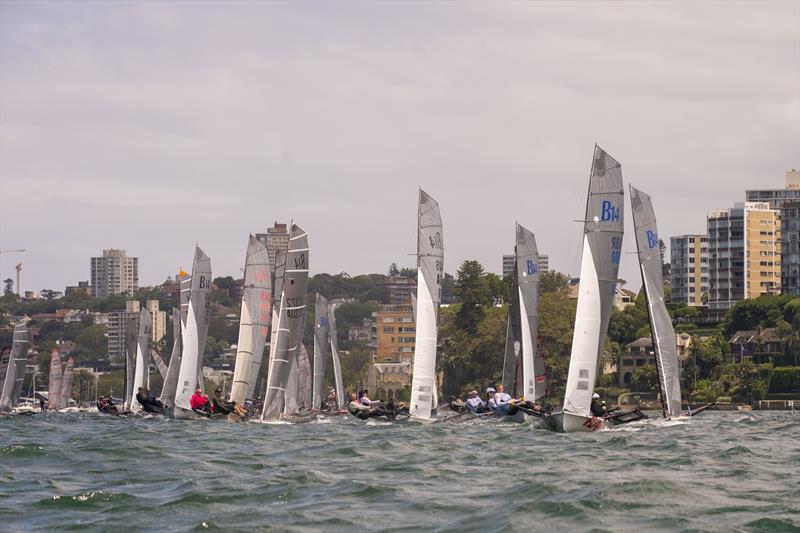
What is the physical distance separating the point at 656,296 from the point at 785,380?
317 ft

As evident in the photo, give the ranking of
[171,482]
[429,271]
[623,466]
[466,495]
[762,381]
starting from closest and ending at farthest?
[466,495], [171,482], [623,466], [429,271], [762,381]

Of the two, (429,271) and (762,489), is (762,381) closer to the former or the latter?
(429,271)

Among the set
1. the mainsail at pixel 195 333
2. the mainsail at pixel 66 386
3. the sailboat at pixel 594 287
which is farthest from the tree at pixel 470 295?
the sailboat at pixel 594 287

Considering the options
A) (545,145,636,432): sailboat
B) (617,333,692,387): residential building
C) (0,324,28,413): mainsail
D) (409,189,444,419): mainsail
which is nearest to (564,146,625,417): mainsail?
(545,145,636,432): sailboat

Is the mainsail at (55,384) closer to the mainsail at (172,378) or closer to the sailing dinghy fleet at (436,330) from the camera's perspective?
the mainsail at (172,378)

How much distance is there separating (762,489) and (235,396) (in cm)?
3810

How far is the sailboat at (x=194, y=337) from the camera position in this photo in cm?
6412

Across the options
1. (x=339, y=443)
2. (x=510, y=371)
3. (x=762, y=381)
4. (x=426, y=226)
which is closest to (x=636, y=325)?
(x=762, y=381)

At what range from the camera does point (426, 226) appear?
2239 inches

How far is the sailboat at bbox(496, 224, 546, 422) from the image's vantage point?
62.6 meters

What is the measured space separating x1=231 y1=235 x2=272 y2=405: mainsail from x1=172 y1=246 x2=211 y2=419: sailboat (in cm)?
242

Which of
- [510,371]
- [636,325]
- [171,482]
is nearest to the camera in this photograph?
[171,482]

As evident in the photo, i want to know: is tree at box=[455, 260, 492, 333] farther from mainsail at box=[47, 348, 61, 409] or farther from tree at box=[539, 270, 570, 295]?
mainsail at box=[47, 348, 61, 409]

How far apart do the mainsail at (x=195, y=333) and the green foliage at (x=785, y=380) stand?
82027mm
